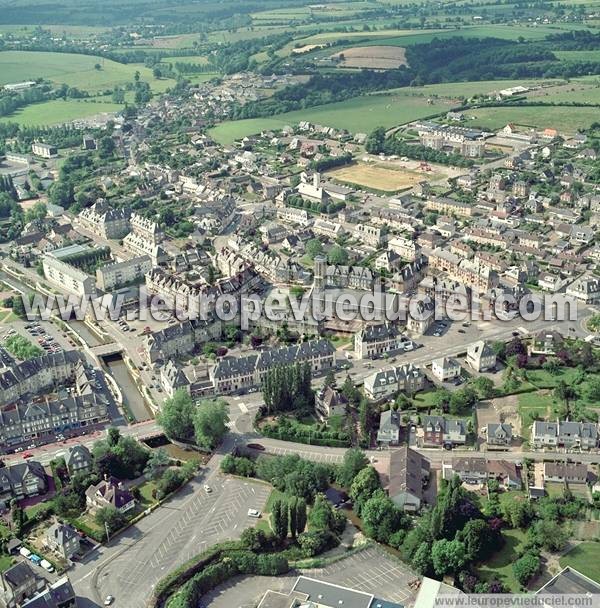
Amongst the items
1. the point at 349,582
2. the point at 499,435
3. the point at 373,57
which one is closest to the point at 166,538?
the point at 349,582

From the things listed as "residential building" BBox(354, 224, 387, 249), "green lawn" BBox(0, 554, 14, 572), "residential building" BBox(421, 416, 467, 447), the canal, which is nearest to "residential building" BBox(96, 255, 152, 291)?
the canal

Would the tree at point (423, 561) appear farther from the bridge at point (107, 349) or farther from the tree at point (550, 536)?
the bridge at point (107, 349)

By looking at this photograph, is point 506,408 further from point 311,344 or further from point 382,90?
point 382,90

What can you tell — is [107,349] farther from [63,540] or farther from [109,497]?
[63,540]

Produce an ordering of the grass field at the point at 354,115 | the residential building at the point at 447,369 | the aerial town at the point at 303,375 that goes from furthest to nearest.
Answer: the grass field at the point at 354,115 < the residential building at the point at 447,369 < the aerial town at the point at 303,375

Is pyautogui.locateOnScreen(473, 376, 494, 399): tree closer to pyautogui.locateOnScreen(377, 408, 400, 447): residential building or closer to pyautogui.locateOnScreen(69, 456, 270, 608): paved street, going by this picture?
pyautogui.locateOnScreen(377, 408, 400, 447): residential building

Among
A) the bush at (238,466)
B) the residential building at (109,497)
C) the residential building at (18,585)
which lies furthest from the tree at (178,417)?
the residential building at (18,585)
